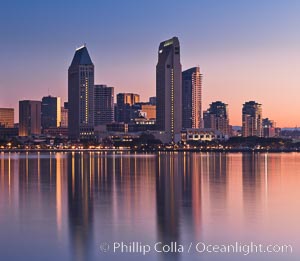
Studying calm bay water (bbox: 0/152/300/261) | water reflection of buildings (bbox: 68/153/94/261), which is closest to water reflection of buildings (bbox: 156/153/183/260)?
calm bay water (bbox: 0/152/300/261)

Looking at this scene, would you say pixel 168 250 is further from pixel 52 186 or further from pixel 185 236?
pixel 52 186

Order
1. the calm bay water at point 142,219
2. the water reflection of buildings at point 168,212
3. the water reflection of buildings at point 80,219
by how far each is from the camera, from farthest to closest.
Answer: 1. the water reflection of buildings at point 168,212
2. the calm bay water at point 142,219
3. the water reflection of buildings at point 80,219

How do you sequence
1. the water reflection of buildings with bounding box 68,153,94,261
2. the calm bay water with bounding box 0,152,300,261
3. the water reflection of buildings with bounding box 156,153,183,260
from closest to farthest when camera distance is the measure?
the water reflection of buildings with bounding box 68,153,94,261, the calm bay water with bounding box 0,152,300,261, the water reflection of buildings with bounding box 156,153,183,260

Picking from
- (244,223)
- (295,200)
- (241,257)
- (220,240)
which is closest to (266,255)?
(241,257)

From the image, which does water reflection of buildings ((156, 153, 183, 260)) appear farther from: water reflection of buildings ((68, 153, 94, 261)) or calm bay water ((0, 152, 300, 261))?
water reflection of buildings ((68, 153, 94, 261))

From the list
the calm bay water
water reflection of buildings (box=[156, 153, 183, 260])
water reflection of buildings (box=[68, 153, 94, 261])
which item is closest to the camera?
water reflection of buildings (box=[68, 153, 94, 261])

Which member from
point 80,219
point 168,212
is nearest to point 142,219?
point 168,212

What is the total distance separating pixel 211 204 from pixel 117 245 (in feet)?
39.0

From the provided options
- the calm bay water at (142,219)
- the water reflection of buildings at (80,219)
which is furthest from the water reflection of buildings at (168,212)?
the water reflection of buildings at (80,219)

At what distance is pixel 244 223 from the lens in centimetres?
2528

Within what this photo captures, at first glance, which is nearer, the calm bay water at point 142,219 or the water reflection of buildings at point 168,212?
the calm bay water at point 142,219

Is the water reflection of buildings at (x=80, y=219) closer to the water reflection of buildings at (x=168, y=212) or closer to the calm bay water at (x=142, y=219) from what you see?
the calm bay water at (x=142, y=219)

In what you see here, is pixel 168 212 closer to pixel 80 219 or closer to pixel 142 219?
pixel 142 219

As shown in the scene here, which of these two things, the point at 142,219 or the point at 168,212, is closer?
the point at 142,219
